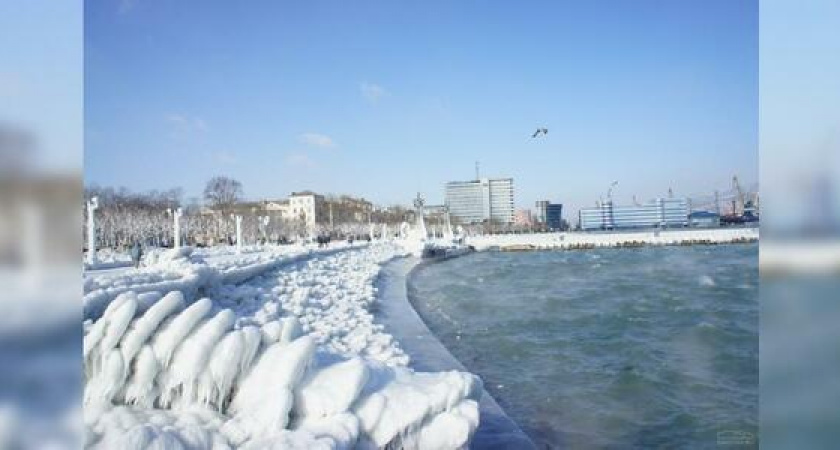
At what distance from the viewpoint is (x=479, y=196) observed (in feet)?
10.6

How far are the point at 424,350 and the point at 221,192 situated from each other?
133 centimetres

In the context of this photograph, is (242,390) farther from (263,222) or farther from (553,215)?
(553,215)

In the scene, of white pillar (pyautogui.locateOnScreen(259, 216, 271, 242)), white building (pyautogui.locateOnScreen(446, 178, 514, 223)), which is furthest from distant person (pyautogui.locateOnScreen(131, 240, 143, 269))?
white building (pyautogui.locateOnScreen(446, 178, 514, 223))

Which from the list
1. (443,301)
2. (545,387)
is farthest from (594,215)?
(545,387)

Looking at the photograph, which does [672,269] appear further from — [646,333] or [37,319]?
[37,319]

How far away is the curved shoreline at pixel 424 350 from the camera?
198 cm

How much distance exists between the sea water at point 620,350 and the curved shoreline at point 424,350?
0.61ft

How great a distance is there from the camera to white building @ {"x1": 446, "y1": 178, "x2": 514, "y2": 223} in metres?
3.01

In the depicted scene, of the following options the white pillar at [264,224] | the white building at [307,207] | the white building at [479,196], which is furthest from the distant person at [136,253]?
the white building at [479,196]

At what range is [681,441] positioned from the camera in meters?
2.37

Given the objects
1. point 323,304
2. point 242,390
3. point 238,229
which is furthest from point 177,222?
point 242,390

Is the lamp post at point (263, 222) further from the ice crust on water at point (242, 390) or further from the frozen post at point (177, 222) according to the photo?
the ice crust on water at point (242, 390)

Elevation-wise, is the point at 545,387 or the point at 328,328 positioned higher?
the point at 328,328

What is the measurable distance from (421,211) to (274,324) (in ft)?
5.58
